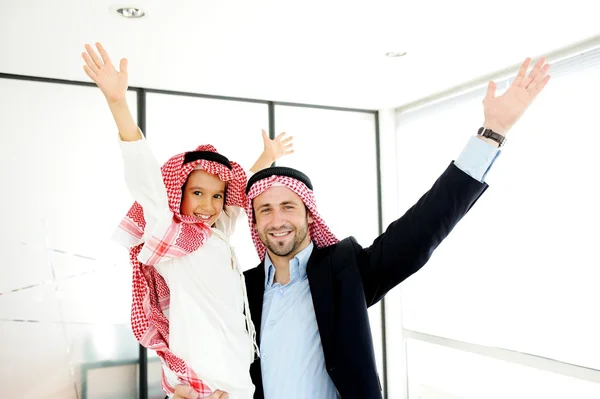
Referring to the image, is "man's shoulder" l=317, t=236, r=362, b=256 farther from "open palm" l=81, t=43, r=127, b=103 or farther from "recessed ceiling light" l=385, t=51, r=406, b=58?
"recessed ceiling light" l=385, t=51, r=406, b=58

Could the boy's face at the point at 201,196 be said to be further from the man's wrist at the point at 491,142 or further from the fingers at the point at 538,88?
the fingers at the point at 538,88

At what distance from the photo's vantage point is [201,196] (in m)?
1.78

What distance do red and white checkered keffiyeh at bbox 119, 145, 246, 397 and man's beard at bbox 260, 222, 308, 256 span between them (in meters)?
0.21

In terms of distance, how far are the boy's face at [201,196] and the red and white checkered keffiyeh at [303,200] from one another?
150 millimetres

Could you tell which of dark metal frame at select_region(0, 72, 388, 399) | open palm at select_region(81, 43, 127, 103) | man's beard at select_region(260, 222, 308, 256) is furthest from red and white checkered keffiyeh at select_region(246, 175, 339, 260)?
dark metal frame at select_region(0, 72, 388, 399)

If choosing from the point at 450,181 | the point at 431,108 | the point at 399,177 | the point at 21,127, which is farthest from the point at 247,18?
the point at 399,177

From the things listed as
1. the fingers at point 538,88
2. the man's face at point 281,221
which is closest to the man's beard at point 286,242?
the man's face at point 281,221

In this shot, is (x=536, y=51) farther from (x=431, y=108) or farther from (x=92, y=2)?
(x=92, y=2)

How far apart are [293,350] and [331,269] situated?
292 millimetres

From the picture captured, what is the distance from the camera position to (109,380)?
331 centimetres

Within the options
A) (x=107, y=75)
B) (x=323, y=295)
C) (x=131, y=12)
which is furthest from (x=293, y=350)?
(x=131, y=12)

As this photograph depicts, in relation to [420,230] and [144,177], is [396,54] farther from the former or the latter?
[144,177]

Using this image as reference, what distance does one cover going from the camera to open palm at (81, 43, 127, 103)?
1.46m

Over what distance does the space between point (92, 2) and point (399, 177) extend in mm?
2738
